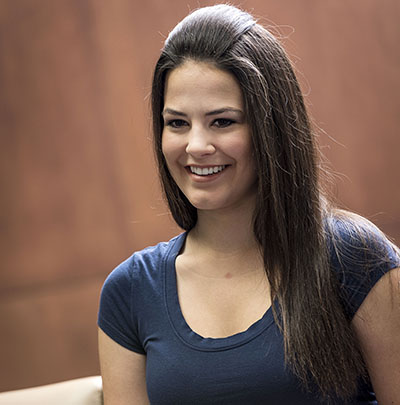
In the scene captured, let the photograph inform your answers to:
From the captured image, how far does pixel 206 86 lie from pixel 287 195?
252 millimetres

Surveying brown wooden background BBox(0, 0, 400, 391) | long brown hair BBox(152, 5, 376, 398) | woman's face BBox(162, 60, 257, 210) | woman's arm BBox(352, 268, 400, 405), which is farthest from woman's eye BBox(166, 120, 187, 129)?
brown wooden background BBox(0, 0, 400, 391)

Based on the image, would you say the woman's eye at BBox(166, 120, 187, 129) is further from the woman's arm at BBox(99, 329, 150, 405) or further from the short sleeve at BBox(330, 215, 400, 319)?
the woman's arm at BBox(99, 329, 150, 405)

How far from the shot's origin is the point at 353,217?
1330 millimetres

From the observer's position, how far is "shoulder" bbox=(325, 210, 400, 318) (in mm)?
1243

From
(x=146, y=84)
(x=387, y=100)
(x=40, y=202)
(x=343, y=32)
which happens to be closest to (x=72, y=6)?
(x=146, y=84)

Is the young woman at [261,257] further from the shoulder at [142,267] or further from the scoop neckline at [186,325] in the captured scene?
the shoulder at [142,267]

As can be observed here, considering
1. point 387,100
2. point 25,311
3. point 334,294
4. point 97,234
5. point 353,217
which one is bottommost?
point 25,311

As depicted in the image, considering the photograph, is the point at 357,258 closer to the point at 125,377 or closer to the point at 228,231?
the point at 228,231

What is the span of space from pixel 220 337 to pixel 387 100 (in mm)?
1461

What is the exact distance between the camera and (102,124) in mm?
2453

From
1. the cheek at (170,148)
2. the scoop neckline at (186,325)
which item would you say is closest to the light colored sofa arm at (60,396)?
the scoop neckline at (186,325)

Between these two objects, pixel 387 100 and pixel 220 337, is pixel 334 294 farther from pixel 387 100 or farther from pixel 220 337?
pixel 387 100

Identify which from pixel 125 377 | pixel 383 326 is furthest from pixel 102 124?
pixel 383 326

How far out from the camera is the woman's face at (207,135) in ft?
4.08
